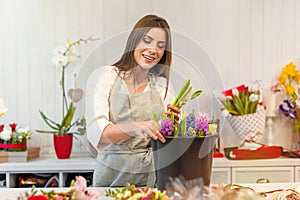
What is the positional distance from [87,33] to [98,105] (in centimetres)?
146

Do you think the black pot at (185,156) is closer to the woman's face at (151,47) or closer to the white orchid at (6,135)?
the woman's face at (151,47)

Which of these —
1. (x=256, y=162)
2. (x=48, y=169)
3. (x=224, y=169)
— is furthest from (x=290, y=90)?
(x=48, y=169)

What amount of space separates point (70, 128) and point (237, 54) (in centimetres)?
115

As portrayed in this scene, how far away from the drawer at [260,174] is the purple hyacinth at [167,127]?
1.49 meters

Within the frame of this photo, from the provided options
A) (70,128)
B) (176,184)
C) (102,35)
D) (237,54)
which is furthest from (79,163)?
(176,184)

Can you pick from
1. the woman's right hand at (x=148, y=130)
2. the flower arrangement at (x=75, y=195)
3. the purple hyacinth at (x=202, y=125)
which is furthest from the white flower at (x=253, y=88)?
the flower arrangement at (x=75, y=195)

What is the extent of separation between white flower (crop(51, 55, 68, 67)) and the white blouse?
3.84 feet

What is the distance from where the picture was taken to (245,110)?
105 inches

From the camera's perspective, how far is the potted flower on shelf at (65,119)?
263cm

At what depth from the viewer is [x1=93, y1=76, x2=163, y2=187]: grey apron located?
156cm

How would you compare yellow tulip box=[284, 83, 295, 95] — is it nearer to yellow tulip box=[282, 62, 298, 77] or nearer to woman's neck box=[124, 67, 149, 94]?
yellow tulip box=[282, 62, 298, 77]

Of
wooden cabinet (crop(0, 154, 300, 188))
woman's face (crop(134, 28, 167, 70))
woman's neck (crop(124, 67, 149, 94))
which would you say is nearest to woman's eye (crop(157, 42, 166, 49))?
woman's face (crop(134, 28, 167, 70))

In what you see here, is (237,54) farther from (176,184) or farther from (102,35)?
(176,184)

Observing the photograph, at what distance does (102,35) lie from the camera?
9.41 feet
